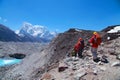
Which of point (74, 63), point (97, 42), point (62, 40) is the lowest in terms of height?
point (74, 63)

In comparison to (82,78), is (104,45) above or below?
above

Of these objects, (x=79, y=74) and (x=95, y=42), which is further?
(x=95, y=42)

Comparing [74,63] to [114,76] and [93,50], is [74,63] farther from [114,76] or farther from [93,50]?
[114,76]

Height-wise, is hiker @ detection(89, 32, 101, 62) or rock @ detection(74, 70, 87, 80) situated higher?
hiker @ detection(89, 32, 101, 62)

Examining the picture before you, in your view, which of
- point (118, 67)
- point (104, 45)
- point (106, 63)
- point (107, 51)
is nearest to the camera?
point (118, 67)

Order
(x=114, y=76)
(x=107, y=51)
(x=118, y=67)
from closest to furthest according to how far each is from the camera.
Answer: (x=114, y=76) < (x=118, y=67) < (x=107, y=51)

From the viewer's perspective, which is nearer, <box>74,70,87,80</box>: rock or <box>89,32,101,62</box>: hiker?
<box>74,70,87,80</box>: rock

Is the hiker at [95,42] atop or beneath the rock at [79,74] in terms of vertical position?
atop

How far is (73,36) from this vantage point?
1431 inches

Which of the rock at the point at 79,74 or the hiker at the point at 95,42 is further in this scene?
the hiker at the point at 95,42

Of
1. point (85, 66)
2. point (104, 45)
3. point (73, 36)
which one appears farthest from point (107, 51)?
point (73, 36)

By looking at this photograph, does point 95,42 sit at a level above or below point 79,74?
above

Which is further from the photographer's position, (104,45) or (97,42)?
(104,45)

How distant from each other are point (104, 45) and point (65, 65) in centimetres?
609
